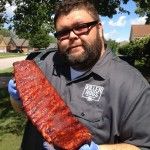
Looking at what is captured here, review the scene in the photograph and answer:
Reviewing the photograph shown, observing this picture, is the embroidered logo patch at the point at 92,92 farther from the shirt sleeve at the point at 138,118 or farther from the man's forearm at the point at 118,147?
the man's forearm at the point at 118,147

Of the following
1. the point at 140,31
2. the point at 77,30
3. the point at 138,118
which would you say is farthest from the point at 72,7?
the point at 140,31

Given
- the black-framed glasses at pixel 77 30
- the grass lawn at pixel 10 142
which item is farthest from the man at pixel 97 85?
the grass lawn at pixel 10 142

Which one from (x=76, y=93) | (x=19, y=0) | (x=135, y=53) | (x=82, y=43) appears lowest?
(x=135, y=53)

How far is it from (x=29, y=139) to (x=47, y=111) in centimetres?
47

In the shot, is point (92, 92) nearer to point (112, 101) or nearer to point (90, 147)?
point (112, 101)

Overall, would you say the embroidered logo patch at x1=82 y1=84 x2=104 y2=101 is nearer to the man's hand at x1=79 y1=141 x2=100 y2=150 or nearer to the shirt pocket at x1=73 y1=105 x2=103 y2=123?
the shirt pocket at x1=73 y1=105 x2=103 y2=123

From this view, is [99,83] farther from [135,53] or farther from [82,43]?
[135,53]

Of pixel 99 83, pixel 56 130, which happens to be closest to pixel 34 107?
pixel 56 130

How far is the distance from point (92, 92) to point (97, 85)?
82 mm

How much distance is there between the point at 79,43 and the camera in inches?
122

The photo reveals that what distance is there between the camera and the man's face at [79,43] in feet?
10.1

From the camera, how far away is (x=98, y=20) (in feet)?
10.7

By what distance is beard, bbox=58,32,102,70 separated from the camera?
305cm

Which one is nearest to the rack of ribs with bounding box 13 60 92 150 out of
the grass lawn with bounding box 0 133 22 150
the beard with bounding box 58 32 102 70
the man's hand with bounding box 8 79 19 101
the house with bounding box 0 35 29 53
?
the man's hand with bounding box 8 79 19 101
